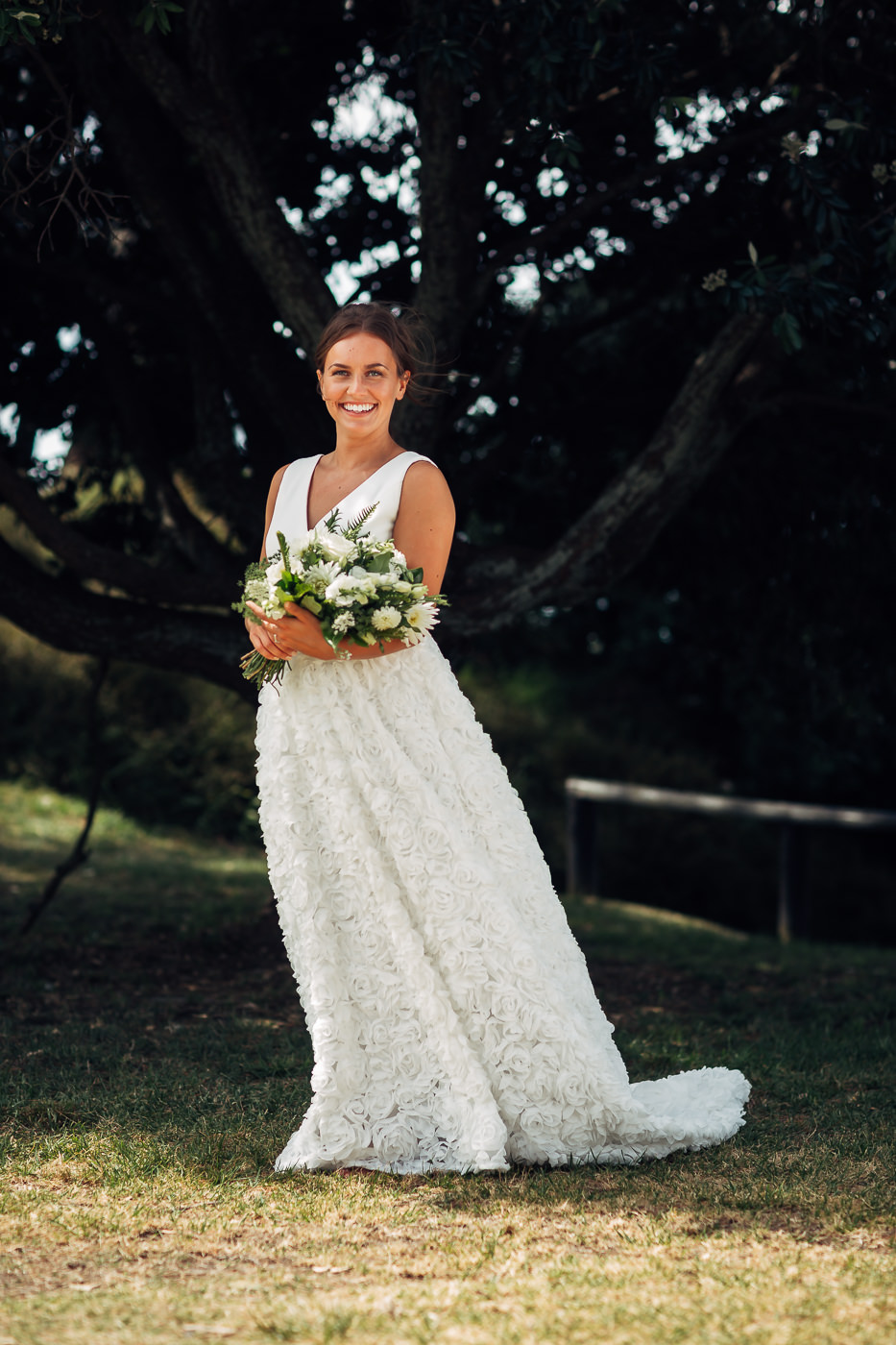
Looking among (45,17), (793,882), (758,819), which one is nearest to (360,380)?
(45,17)

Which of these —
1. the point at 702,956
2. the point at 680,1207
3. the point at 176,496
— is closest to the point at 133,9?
the point at 176,496

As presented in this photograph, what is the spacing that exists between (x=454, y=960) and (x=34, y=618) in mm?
3553

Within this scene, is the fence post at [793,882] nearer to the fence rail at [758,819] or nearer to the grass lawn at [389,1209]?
the fence rail at [758,819]

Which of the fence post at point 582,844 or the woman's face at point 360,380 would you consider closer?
the woman's face at point 360,380

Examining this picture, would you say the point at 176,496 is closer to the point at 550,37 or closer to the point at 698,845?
the point at 550,37

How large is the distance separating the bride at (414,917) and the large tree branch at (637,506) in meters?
2.43

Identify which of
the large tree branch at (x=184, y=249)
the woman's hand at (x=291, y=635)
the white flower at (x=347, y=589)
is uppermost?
the large tree branch at (x=184, y=249)

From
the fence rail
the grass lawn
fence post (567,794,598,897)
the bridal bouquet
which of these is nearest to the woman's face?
the bridal bouquet

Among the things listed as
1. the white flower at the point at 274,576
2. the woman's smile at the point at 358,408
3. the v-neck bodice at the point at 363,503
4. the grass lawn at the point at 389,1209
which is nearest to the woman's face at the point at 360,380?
the woman's smile at the point at 358,408

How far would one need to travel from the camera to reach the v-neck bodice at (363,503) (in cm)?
364

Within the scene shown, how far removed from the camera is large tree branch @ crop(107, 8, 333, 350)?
5.64 meters

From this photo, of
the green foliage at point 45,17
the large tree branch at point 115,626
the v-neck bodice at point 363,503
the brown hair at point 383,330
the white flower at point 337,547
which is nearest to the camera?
the white flower at point 337,547

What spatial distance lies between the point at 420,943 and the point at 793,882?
644 centimetres

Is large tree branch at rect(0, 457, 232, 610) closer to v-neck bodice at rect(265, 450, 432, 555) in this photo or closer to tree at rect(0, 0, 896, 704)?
tree at rect(0, 0, 896, 704)
